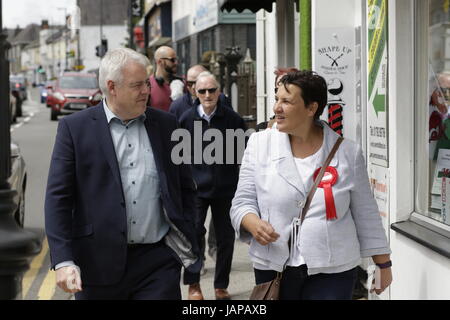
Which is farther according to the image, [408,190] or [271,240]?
[408,190]

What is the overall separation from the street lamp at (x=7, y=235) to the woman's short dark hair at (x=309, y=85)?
127 centimetres

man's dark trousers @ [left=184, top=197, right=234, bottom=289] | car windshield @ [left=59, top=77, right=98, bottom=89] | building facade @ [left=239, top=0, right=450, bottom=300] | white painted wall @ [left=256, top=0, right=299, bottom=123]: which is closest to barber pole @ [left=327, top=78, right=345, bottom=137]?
building facade @ [left=239, top=0, right=450, bottom=300]

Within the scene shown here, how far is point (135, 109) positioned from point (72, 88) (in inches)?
1317

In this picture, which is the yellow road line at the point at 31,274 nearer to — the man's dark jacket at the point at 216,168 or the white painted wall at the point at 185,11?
the man's dark jacket at the point at 216,168

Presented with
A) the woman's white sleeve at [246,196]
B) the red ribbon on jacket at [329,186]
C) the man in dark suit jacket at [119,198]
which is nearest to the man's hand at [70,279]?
the man in dark suit jacket at [119,198]

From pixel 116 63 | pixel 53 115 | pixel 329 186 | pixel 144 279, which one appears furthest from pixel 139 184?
pixel 53 115

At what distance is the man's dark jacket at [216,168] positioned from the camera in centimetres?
753

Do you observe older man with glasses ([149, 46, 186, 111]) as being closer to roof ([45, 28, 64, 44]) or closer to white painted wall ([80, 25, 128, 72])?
white painted wall ([80, 25, 128, 72])

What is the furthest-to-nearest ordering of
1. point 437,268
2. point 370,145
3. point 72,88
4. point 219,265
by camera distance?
point 72,88, point 219,265, point 370,145, point 437,268

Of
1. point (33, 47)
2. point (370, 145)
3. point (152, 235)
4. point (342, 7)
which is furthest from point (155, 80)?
point (33, 47)

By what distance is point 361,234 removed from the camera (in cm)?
415

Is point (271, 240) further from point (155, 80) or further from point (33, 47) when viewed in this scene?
point (33, 47)

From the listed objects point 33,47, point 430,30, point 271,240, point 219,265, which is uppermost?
point 33,47

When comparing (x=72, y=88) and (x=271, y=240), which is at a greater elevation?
(x=72, y=88)
